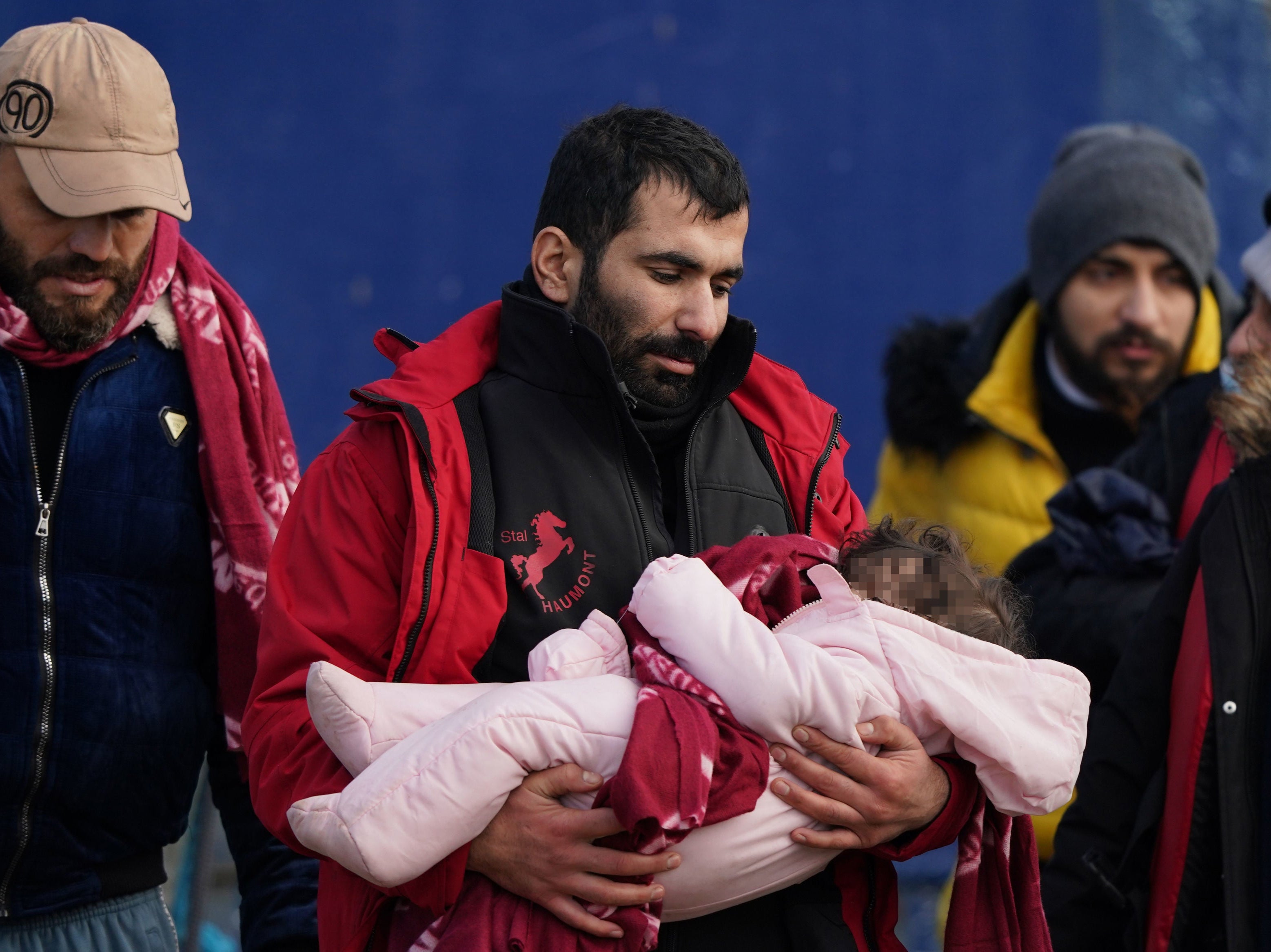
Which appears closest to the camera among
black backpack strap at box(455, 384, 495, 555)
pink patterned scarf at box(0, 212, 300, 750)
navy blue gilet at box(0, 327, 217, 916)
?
black backpack strap at box(455, 384, 495, 555)

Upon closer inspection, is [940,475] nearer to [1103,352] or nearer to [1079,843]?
[1103,352]

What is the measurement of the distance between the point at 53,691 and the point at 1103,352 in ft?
10.3

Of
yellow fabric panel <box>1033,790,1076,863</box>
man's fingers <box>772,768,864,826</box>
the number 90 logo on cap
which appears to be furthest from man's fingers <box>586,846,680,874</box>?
yellow fabric panel <box>1033,790,1076,863</box>

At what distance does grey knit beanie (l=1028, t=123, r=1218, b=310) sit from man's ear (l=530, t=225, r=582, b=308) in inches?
99.1

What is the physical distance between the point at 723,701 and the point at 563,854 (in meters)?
0.29

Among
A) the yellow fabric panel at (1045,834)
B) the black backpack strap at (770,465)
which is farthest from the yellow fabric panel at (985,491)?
the black backpack strap at (770,465)

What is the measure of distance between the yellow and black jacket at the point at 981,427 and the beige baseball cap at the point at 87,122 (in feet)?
8.19

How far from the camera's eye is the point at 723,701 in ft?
6.42

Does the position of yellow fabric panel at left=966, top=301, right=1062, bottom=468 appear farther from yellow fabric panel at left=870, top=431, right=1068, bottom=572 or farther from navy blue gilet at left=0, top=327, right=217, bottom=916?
navy blue gilet at left=0, top=327, right=217, bottom=916

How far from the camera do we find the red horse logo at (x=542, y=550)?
216 centimetres

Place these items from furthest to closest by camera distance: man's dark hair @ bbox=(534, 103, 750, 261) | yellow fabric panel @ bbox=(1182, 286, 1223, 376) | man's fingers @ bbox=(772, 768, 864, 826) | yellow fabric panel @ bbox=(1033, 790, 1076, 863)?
yellow fabric panel @ bbox=(1182, 286, 1223, 376) < yellow fabric panel @ bbox=(1033, 790, 1076, 863) < man's dark hair @ bbox=(534, 103, 750, 261) < man's fingers @ bbox=(772, 768, 864, 826)

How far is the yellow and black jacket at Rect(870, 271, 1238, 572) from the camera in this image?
4379 millimetres

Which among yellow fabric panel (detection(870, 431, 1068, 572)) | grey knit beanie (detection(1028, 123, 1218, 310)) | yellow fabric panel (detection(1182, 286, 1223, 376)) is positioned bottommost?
yellow fabric panel (detection(870, 431, 1068, 572))

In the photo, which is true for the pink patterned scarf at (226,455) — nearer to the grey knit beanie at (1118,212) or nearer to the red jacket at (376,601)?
the red jacket at (376,601)
